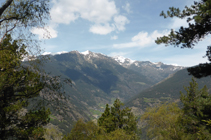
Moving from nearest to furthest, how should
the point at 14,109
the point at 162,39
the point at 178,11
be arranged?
the point at 14,109 → the point at 178,11 → the point at 162,39

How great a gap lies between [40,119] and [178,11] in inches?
687

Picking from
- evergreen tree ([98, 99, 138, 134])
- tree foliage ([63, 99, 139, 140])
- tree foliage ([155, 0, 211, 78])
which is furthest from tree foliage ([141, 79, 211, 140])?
tree foliage ([155, 0, 211, 78])

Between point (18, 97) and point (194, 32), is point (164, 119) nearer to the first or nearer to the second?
point (194, 32)

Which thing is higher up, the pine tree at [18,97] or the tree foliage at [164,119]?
the pine tree at [18,97]

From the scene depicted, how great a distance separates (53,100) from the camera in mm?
9008

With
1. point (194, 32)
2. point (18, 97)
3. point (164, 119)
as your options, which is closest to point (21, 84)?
point (18, 97)

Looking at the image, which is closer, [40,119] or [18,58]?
[18,58]

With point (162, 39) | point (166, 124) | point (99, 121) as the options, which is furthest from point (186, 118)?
point (162, 39)

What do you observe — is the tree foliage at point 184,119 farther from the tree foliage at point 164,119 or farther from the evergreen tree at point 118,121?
the evergreen tree at point 118,121

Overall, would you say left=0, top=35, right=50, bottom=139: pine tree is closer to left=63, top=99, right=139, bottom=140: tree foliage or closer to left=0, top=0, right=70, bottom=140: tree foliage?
left=0, top=0, right=70, bottom=140: tree foliage

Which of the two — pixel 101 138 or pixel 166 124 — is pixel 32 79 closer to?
pixel 101 138

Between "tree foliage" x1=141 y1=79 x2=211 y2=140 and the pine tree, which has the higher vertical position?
the pine tree

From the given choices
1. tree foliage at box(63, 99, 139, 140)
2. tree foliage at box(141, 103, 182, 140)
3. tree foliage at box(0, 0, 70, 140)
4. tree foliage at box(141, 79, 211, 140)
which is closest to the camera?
tree foliage at box(0, 0, 70, 140)

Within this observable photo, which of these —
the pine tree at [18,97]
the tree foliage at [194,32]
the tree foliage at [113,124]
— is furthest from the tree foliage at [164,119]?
the pine tree at [18,97]
